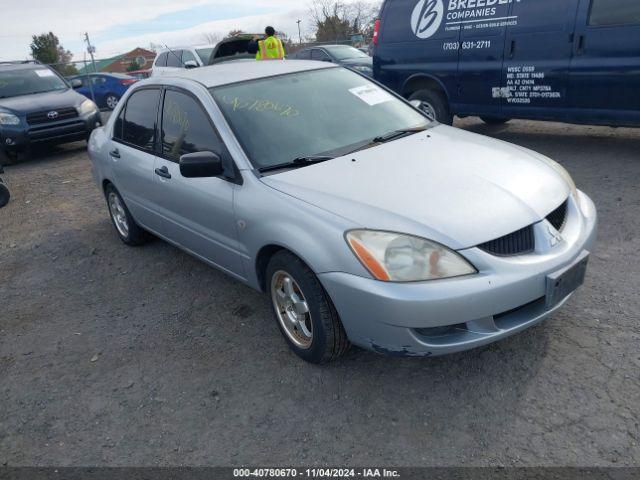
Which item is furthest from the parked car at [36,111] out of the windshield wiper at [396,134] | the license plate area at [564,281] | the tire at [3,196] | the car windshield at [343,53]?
the license plate area at [564,281]

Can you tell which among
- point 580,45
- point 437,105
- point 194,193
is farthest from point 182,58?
point 194,193

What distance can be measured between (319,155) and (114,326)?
1.96 meters

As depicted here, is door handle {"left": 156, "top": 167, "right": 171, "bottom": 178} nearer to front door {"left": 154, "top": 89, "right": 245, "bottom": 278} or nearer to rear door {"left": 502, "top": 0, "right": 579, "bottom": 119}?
front door {"left": 154, "top": 89, "right": 245, "bottom": 278}

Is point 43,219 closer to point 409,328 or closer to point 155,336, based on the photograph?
point 155,336

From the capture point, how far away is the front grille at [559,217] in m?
2.86

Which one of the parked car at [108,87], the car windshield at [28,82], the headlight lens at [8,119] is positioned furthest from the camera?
the parked car at [108,87]

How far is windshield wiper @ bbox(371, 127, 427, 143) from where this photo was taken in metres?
3.60

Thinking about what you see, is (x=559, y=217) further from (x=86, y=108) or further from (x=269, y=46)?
(x=86, y=108)

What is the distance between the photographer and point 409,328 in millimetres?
2506

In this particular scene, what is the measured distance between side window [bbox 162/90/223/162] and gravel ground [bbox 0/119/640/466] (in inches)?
44.9

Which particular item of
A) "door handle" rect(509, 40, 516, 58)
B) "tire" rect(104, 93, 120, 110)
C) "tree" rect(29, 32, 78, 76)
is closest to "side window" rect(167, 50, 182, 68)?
"tire" rect(104, 93, 120, 110)

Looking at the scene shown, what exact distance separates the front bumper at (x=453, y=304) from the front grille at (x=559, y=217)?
153 mm

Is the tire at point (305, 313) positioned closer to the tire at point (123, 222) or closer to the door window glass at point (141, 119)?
the door window glass at point (141, 119)

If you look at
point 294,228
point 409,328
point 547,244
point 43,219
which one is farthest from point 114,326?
point 43,219
